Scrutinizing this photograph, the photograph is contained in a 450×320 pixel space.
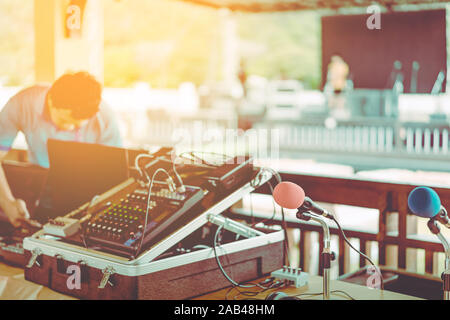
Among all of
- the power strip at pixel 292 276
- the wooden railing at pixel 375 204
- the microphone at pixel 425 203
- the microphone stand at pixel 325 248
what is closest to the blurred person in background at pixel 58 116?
the wooden railing at pixel 375 204

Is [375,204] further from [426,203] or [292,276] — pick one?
[426,203]

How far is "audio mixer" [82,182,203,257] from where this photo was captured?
1454 mm

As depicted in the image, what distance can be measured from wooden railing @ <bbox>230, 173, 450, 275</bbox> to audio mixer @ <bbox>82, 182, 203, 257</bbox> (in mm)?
461

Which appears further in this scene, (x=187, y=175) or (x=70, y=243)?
(x=187, y=175)

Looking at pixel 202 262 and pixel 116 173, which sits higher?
pixel 116 173

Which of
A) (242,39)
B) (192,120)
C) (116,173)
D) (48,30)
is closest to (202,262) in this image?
(116,173)

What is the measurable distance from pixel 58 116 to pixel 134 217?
99 cm

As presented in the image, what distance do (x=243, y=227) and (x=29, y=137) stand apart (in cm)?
123

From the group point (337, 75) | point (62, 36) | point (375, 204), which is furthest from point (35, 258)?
point (337, 75)

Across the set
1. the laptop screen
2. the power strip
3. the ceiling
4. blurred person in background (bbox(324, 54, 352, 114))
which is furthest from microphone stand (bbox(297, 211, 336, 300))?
blurred person in background (bbox(324, 54, 352, 114))

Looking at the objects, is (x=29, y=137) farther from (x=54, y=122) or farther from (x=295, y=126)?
(x=295, y=126)

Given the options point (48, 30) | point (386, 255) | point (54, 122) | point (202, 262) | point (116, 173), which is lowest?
point (386, 255)

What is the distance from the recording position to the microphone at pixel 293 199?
130cm

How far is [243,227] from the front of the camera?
5.41 feet
